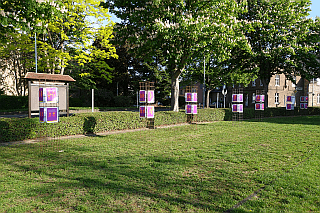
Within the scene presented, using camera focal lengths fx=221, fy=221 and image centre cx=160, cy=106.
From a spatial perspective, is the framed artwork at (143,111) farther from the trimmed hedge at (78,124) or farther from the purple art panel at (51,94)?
the purple art panel at (51,94)

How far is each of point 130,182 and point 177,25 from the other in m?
11.7

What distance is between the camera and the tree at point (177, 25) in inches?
549

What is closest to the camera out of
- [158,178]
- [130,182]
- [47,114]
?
[130,182]

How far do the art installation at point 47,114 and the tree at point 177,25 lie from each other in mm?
7737

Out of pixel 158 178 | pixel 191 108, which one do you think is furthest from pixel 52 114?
pixel 191 108

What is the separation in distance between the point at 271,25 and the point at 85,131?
67.6ft

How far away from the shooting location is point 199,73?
31.8m

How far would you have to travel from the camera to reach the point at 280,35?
2225 centimetres

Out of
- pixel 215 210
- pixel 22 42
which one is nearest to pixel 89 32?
pixel 22 42

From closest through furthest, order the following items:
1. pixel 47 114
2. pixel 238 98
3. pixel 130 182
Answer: pixel 130 182 < pixel 47 114 < pixel 238 98

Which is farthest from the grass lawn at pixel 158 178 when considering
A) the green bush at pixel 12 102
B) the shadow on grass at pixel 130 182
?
the green bush at pixel 12 102

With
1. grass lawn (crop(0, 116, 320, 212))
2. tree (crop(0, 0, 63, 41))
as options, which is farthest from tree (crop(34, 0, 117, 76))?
grass lawn (crop(0, 116, 320, 212))

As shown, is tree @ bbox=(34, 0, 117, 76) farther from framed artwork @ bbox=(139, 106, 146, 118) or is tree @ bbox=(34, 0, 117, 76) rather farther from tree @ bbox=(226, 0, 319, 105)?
tree @ bbox=(226, 0, 319, 105)

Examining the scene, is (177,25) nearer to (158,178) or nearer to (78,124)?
(78,124)
